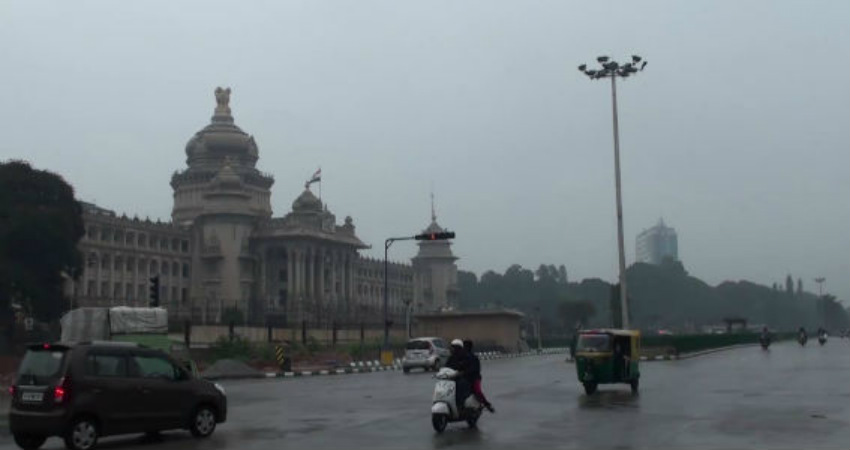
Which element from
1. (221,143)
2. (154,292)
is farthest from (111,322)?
(221,143)

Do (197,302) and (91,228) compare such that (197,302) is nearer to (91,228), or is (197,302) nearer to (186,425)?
(91,228)

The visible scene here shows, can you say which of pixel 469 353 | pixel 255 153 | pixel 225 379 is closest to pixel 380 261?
pixel 255 153

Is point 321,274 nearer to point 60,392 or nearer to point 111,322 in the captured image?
point 111,322

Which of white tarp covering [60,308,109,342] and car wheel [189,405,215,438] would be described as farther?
white tarp covering [60,308,109,342]

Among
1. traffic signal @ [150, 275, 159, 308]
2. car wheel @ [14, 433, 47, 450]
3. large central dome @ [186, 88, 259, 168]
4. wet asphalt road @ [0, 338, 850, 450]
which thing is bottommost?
wet asphalt road @ [0, 338, 850, 450]

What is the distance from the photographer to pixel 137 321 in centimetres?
3322

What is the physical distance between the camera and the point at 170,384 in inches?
595

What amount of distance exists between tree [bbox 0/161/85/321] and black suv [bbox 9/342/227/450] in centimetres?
3810

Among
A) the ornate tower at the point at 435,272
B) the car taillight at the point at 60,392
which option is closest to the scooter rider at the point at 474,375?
the car taillight at the point at 60,392

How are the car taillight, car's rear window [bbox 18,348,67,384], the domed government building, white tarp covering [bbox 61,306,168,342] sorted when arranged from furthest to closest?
the domed government building, white tarp covering [bbox 61,306,168,342], car's rear window [bbox 18,348,67,384], the car taillight

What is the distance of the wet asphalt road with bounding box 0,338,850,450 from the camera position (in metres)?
14.5

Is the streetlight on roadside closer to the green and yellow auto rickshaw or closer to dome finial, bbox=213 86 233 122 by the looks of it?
the green and yellow auto rickshaw

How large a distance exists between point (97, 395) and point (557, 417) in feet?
26.9

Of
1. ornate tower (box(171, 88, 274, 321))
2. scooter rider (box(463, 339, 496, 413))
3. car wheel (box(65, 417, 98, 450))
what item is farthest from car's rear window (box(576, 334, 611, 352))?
ornate tower (box(171, 88, 274, 321))
